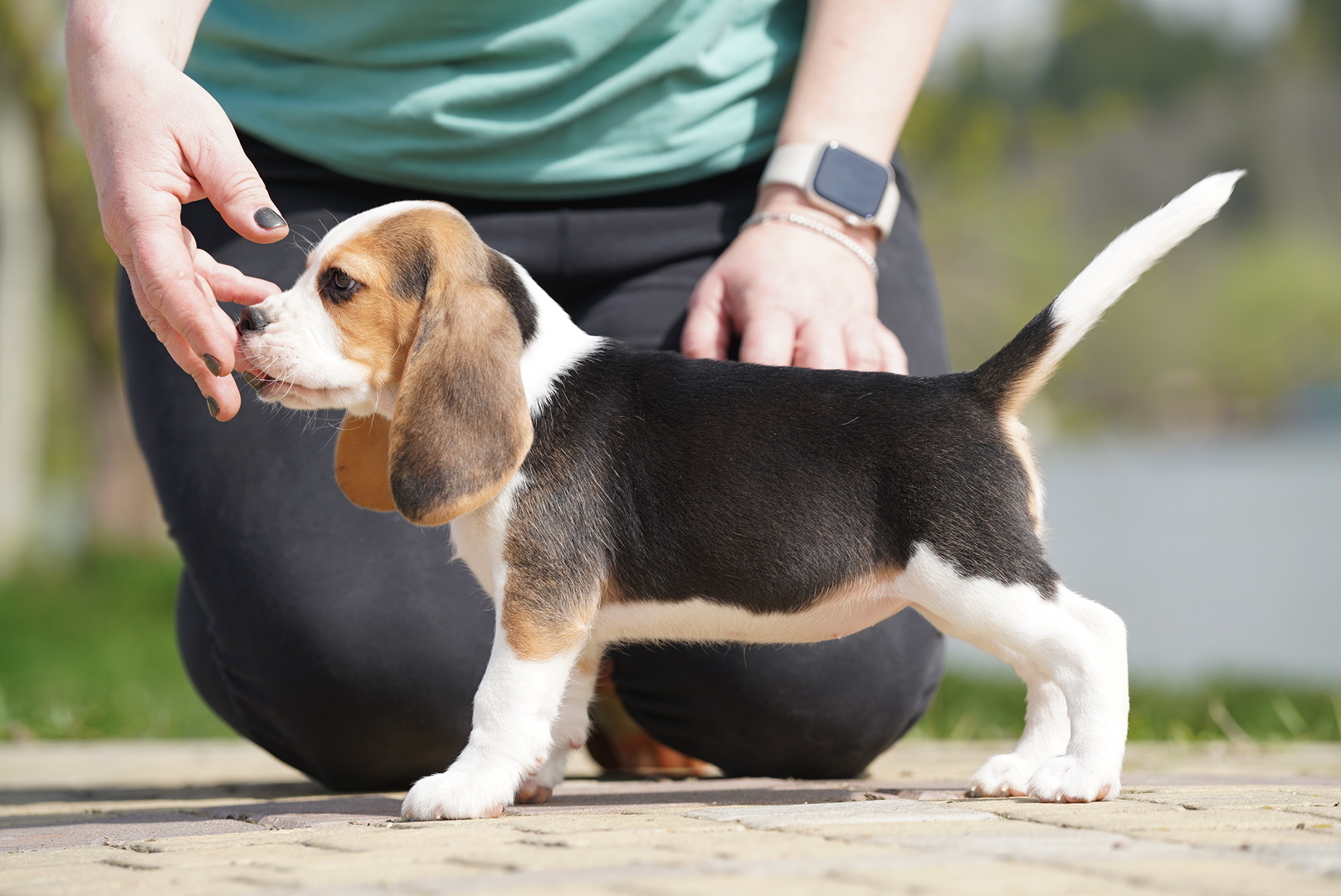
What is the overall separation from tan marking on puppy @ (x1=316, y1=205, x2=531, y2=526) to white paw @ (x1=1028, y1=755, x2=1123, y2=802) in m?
1.10

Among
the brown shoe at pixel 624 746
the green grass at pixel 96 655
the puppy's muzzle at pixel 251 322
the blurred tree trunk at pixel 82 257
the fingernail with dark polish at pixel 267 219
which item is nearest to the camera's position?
the fingernail with dark polish at pixel 267 219

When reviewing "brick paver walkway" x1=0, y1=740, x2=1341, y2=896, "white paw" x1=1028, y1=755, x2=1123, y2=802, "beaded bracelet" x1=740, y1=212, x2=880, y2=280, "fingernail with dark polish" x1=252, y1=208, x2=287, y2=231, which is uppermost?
"beaded bracelet" x1=740, y1=212, x2=880, y2=280

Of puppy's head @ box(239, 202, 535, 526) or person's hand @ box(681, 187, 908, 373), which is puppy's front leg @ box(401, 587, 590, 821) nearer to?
puppy's head @ box(239, 202, 535, 526)

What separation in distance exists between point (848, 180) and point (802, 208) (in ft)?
0.43

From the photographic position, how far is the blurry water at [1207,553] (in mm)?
10852

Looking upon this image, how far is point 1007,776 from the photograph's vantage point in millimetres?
2531

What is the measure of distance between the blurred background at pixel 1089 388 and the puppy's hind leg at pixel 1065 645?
0.40 metres

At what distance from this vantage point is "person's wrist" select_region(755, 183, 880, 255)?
3246 millimetres

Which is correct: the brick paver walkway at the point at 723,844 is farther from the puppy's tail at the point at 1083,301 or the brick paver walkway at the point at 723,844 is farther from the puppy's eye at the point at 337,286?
the puppy's eye at the point at 337,286

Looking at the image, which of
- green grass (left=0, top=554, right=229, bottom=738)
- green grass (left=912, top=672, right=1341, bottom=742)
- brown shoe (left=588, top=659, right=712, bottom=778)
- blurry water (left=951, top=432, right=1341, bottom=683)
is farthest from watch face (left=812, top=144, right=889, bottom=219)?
blurry water (left=951, top=432, right=1341, bottom=683)

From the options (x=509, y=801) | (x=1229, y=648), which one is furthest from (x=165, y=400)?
(x=1229, y=648)

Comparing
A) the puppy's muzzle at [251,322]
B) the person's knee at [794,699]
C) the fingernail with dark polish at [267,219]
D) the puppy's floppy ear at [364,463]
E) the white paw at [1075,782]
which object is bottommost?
the white paw at [1075,782]

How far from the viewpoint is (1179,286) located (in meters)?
27.5

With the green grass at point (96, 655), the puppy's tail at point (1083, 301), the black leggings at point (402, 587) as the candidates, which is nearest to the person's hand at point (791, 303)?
the black leggings at point (402, 587)
